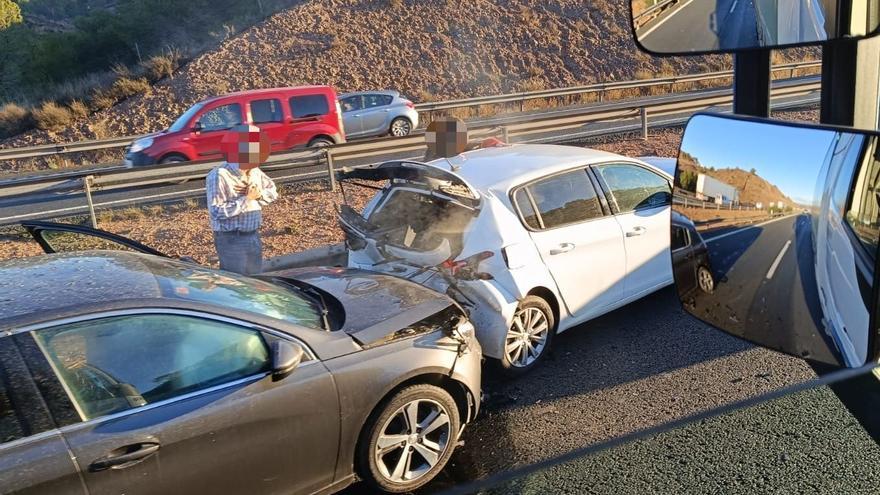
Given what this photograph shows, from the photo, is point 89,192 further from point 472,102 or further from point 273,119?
point 472,102

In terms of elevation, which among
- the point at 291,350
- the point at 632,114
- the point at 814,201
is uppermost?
the point at 814,201

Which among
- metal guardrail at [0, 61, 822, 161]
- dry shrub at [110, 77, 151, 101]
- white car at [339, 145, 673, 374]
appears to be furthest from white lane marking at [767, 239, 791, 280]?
dry shrub at [110, 77, 151, 101]

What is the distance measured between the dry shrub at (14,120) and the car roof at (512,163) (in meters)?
24.2

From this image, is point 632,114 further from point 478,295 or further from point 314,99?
point 478,295

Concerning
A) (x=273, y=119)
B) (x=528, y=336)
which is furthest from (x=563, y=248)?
(x=273, y=119)

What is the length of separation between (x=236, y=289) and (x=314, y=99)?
13878 millimetres

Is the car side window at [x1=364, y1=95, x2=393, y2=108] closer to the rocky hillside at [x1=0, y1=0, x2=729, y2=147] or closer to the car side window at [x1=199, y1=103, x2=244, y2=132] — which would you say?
the car side window at [x1=199, y1=103, x2=244, y2=132]

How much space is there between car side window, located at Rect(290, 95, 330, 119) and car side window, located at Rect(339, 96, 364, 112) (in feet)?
8.41

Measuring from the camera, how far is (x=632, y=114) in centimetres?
1462

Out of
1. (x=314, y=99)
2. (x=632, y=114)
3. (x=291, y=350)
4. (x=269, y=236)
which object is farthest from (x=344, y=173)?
(x=314, y=99)

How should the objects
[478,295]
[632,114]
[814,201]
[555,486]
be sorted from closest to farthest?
[814,201], [555,486], [478,295], [632,114]

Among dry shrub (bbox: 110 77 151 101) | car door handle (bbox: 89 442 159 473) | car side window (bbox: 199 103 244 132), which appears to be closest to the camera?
car door handle (bbox: 89 442 159 473)

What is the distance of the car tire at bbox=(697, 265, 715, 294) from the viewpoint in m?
2.03

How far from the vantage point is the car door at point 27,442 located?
263cm
